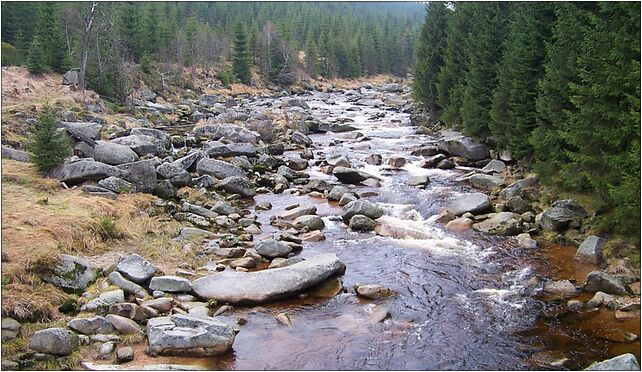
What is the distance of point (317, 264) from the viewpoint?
1340cm

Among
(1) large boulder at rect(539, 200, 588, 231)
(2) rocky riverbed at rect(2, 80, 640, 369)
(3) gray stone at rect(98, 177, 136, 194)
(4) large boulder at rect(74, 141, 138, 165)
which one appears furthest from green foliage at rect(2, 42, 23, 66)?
(1) large boulder at rect(539, 200, 588, 231)

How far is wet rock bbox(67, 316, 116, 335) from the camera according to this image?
9930 mm

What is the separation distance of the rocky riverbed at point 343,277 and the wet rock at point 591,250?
0.04 m

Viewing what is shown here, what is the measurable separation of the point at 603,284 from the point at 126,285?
→ 11.5 m

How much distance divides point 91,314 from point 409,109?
4549 centimetres

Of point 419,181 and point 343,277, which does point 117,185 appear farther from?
point 419,181

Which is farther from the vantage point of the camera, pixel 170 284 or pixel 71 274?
pixel 170 284

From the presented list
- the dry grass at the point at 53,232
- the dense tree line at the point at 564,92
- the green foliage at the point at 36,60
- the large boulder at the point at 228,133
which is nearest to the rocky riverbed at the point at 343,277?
the dry grass at the point at 53,232

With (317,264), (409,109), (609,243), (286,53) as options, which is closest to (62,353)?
(317,264)

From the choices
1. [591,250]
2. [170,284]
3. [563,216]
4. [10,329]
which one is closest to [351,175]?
[563,216]

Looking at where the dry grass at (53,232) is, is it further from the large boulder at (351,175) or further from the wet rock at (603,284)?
the wet rock at (603,284)

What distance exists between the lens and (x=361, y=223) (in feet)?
59.6

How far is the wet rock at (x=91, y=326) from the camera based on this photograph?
32.6ft

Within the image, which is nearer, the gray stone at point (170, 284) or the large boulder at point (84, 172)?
the gray stone at point (170, 284)
